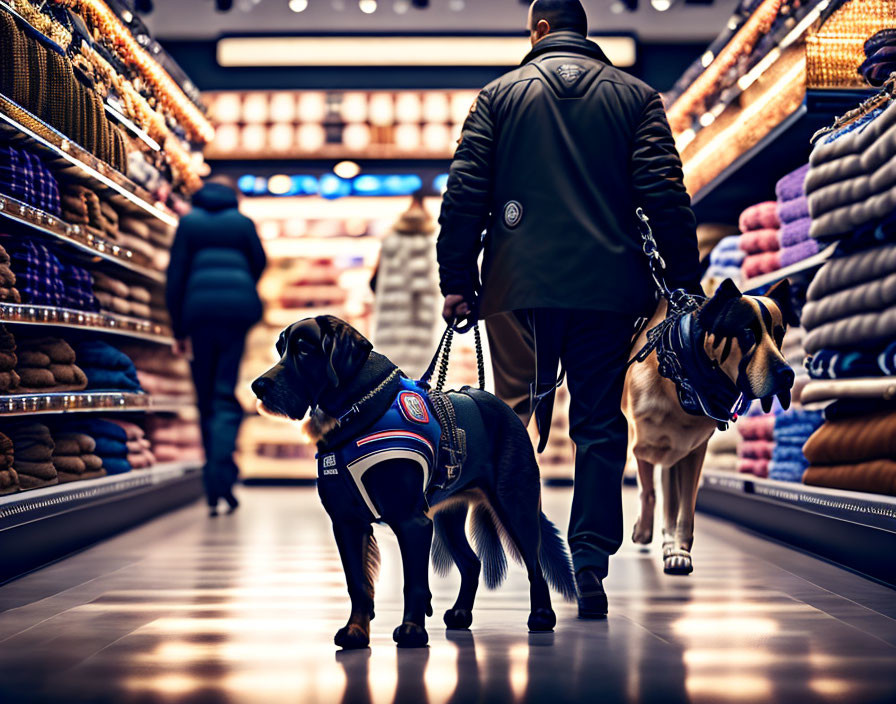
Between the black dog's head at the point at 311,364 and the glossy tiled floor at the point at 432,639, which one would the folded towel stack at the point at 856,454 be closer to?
the glossy tiled floor at the point at 432,639

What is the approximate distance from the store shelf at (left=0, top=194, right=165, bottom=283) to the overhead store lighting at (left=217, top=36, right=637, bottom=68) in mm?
3908

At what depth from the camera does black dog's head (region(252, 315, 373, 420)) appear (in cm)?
236

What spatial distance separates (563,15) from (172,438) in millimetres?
4329

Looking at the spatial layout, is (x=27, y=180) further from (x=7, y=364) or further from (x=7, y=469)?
(x=7, y=469)

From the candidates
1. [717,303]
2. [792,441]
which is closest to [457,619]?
[717,303]

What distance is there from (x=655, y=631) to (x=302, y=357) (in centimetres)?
110

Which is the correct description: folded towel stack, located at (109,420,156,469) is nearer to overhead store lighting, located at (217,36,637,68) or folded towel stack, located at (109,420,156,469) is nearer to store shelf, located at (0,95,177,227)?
store shelf, located at (0,95,177,227)

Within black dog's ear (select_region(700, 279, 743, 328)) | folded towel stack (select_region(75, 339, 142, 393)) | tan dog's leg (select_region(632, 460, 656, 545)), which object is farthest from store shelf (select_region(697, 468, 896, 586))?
folded towel stack (select_region(75, 339, 142, 393))

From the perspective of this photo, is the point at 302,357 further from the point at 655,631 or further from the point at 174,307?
the point at 174,307

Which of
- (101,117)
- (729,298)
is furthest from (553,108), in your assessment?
(101,117)

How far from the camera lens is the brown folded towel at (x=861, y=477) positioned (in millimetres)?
3486

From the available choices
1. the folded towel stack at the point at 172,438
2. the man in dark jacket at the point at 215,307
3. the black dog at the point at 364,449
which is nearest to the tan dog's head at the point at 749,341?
the black dog at the point at 364,449

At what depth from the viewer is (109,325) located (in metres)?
5.07

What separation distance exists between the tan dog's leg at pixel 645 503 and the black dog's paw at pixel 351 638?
207cm
